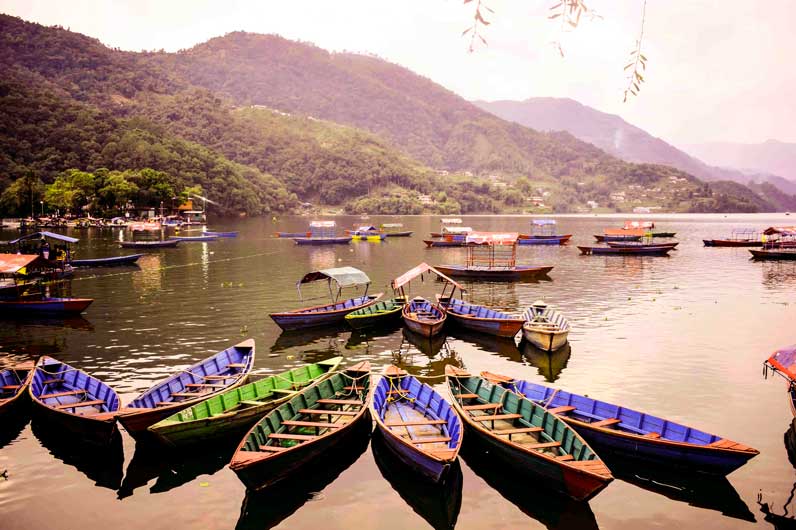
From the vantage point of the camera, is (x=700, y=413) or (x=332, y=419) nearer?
(x=332, y=419)

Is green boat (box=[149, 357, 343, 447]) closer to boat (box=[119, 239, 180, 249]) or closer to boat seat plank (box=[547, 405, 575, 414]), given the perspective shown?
Result: boat seat plank (box=[547, 405, 575, 414])

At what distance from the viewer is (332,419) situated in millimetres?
18016

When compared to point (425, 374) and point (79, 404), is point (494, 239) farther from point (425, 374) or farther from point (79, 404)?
point (79, 404)

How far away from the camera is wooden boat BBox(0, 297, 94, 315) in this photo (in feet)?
116

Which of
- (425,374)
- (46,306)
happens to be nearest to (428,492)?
(425,374)

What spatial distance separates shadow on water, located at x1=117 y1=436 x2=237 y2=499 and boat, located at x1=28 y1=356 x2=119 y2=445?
130cm

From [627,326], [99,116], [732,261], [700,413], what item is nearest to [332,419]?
[700,413]

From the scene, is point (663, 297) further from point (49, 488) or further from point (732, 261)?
point (49, 488)

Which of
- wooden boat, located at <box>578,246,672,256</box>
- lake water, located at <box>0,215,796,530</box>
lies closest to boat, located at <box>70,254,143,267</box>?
lake water, located at <box>0,215,796,530</box>

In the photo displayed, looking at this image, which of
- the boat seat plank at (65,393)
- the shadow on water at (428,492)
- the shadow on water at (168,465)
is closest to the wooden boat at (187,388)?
the shadow on water at (168,465)

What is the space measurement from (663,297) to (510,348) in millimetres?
22187

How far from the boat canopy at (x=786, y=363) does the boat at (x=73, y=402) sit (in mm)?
22190

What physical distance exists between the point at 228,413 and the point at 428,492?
690 cm

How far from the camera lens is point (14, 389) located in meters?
20.1
